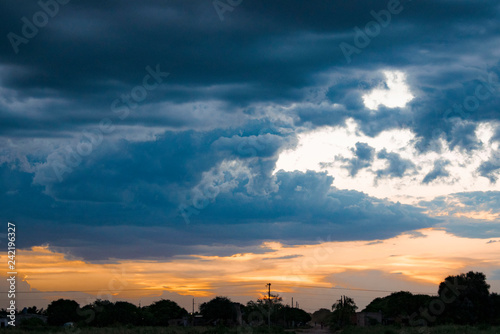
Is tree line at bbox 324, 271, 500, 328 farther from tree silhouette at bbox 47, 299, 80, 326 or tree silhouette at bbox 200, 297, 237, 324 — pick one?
tree silhouette at bbox 47, 299, 80, 326

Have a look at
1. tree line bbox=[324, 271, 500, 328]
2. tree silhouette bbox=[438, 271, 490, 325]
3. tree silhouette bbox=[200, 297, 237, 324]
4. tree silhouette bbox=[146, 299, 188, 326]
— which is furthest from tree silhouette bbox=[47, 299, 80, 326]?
tree silhouette bbox=[438, 271, 490, 325]

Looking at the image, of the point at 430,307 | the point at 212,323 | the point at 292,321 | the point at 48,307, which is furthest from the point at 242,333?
the point at 292,321

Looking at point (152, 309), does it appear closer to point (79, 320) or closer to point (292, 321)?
point (79, 320)

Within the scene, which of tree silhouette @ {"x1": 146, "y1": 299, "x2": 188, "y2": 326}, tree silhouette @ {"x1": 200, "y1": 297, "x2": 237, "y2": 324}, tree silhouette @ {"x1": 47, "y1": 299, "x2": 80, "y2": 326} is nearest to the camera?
tree silhouette @ {"x1": 47, "y1": 299, "x2": 80, "y2": 326}

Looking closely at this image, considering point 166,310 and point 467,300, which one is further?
point 166,310

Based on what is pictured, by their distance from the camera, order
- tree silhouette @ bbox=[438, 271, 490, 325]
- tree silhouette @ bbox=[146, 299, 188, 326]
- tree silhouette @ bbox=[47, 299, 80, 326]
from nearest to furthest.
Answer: tree silhouette @ bbox=[438, 271, 490, 325]
tree silhouette @ bbox=[47, 299, 80, 326]
tree silhouette @ bbox=[146, 299, 188, 326]

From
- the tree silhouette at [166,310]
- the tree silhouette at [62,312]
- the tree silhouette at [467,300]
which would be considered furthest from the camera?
the tree silhouette at [166,310]

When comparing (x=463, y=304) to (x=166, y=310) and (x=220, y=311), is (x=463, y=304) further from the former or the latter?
(x=166, y=310)

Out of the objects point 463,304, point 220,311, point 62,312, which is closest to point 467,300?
point 463,304

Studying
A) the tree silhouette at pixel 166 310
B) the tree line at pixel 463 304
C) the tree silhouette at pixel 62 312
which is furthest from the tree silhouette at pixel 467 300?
the tree silhouette at pixel 62 312

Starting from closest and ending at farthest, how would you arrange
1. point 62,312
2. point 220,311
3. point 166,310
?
point 62,312, point 220,311, point 166,310

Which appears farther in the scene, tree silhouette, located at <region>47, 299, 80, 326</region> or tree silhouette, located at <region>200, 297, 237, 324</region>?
tree silhouette, located at <region>200, 297, 237, 324</region>

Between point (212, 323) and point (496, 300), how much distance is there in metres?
57.6

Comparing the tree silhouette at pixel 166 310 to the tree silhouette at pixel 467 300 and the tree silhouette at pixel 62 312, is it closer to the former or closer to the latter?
the tree silhouette at pixel 62 312
